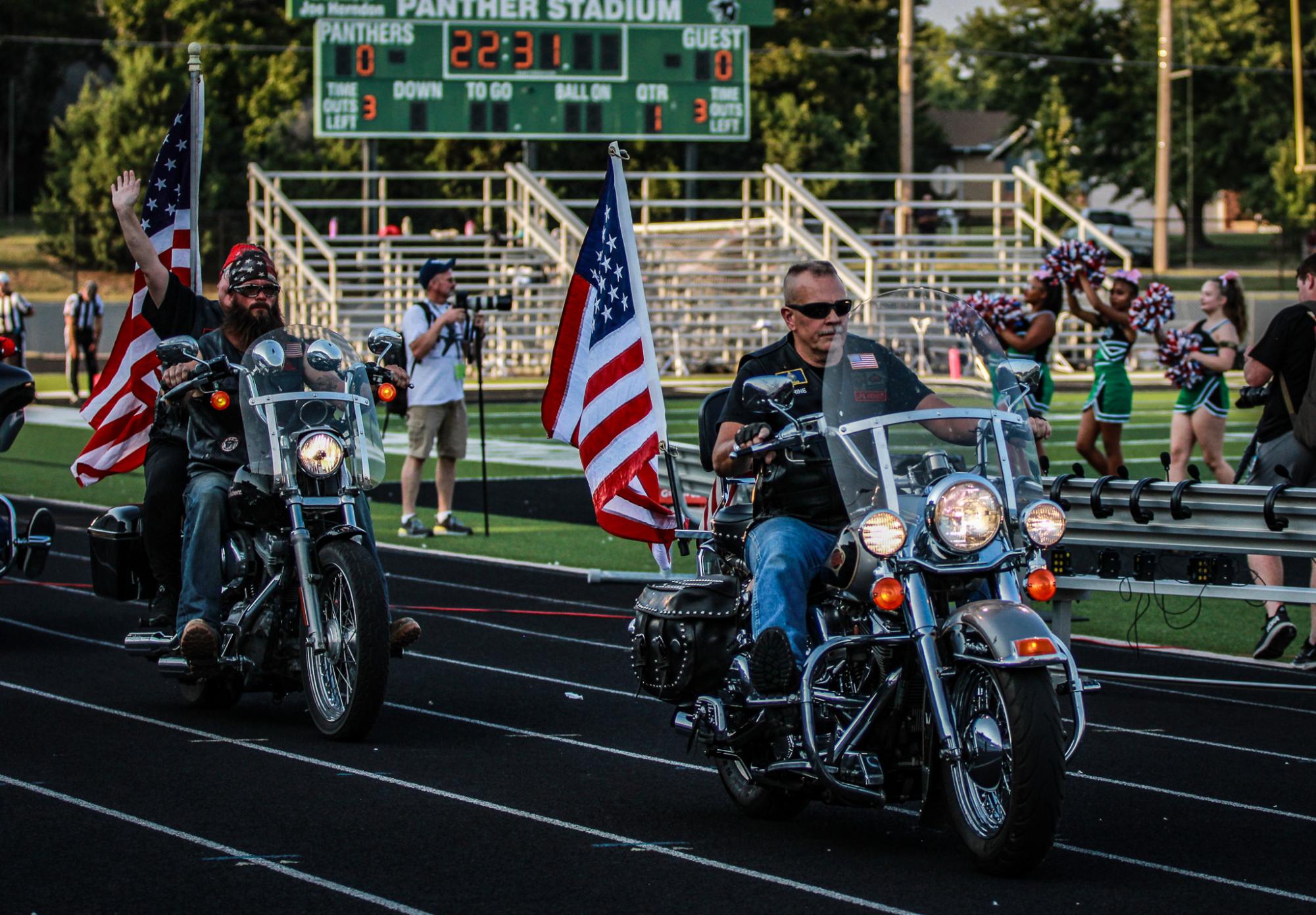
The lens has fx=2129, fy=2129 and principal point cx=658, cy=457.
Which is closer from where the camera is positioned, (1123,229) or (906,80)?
(906,80)

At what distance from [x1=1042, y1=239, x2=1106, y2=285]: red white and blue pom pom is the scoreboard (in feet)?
67.3

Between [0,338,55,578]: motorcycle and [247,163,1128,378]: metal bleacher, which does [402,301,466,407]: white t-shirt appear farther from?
[247,163,1128,378]: metal bleacher

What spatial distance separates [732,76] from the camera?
38.3 meters

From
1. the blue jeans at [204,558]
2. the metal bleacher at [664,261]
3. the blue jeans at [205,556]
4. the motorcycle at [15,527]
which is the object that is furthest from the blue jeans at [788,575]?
the metal bleacher at [664,261]

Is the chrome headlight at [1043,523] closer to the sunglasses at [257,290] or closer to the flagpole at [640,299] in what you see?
the flagpole at [640,299]

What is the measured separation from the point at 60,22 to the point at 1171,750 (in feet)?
214

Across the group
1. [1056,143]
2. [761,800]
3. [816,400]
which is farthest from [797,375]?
[1056,143]

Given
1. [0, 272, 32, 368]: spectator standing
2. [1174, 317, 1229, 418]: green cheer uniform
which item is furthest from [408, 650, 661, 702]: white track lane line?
[0, 272, 32, 368]: spectator standing

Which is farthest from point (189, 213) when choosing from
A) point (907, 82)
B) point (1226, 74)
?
point (1226, 74)

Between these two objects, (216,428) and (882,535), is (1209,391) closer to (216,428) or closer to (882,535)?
(216,428)

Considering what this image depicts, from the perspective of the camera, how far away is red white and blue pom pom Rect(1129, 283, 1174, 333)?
55.3 feet

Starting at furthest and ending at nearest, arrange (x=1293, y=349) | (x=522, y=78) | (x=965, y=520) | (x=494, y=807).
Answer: (x=522, y=78) → (x=1293, y=349) → (x=494, y=807) → (x=965, y=520)

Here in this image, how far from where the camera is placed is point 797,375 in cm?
673

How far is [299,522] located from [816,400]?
2283mm
